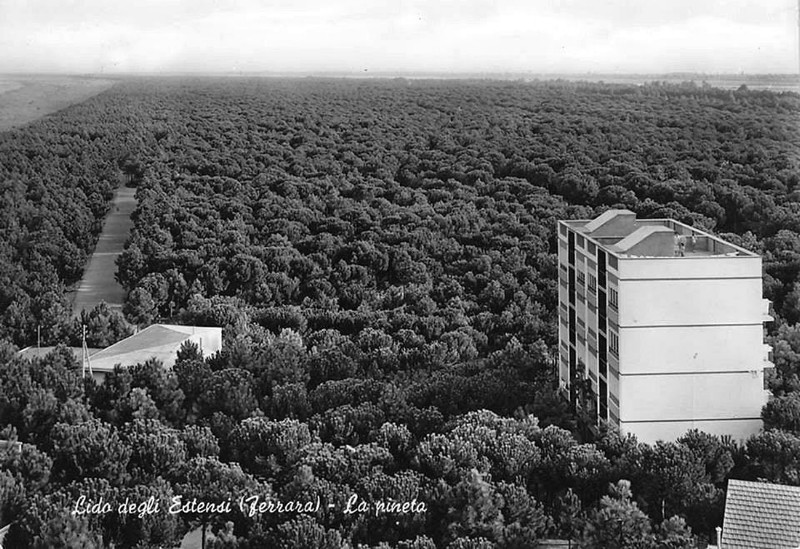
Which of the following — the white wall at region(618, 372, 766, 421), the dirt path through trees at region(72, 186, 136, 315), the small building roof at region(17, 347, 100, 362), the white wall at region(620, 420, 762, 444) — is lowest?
the white wall at region(620, 420, 762, 444)

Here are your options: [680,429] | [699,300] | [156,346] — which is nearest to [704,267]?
[699,300]

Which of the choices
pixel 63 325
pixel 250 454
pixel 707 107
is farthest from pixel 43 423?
pixel 707 107

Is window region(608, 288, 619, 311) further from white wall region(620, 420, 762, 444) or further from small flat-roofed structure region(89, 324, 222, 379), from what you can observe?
small flat-roofed structure region(89, 324, 222, 379)

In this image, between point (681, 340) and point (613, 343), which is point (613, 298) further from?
point (681, 340)

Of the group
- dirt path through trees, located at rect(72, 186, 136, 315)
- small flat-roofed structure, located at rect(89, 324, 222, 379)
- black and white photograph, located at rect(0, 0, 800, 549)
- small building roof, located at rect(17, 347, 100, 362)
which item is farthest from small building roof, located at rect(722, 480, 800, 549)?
dirt path through trees, located at rect(72, 186, 136, 315)

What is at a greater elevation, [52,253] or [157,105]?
[157,105]

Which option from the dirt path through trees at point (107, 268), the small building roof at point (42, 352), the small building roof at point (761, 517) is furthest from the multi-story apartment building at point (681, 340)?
the dirt path through trees at point (107, 268)

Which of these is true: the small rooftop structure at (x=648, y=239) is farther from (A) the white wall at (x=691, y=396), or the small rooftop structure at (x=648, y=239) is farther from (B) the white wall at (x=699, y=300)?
(A) the white wall at (x=691, y=396)

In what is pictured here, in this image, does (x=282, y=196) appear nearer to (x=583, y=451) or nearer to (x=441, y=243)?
(x=441, y=243)
